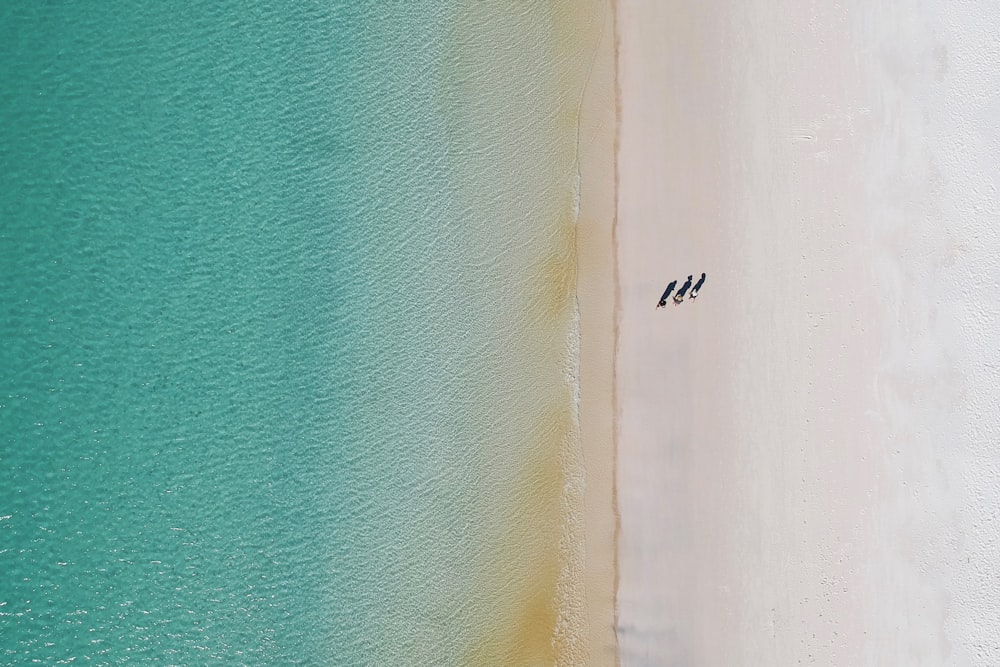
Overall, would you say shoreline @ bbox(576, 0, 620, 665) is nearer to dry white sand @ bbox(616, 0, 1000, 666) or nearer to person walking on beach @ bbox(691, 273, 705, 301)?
dry white sand @ bbox(616, 0, 1000, 666)

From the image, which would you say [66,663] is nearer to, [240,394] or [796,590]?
[240,394]

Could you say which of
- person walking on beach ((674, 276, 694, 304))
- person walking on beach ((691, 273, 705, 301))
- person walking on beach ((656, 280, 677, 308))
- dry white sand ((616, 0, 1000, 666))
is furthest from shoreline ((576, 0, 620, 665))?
person walking on beach ((691, 273, 705, 301))

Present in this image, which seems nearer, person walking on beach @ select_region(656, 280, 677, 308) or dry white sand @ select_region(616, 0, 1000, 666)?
dry white sand @ select_region(616, 0, 1000, 666)

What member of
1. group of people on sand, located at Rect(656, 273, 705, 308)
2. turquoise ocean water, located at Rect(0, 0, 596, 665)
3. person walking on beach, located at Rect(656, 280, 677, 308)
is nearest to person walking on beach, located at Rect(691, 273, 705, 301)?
group of people on sand, located at Rect(656, 273, 705, 308)

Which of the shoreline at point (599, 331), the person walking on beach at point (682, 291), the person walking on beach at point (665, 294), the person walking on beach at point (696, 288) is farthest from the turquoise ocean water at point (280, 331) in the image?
the person walking on beach at point (696, 288)

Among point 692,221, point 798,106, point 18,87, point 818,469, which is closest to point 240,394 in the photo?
point 18,87

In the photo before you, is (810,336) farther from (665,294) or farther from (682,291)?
(665,294)

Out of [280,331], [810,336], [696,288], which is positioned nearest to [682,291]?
[696,288]
